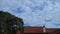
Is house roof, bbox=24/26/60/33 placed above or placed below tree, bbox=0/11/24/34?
below

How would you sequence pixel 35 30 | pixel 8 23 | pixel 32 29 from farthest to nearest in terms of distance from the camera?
1. pixel 32 29
2. pixel 35 30
3. pixel 8 23

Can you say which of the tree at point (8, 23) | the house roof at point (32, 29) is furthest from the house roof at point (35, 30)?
the tree at point (8, 23)

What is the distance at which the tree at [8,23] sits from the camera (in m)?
35.5

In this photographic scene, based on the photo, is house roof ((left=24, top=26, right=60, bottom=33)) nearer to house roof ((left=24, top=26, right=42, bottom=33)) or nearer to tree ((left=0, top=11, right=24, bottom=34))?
house roof ((left=24, top=26, right=42, bottom=33))

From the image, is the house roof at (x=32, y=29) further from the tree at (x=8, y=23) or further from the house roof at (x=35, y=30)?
the tree at (x=8, y=23)

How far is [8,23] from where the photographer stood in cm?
3609

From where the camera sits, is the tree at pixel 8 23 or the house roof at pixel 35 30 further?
the house roof at pixel 35 30

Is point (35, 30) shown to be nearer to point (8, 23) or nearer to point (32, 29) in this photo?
point (32, 29)

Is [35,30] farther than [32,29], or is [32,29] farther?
[32,29]

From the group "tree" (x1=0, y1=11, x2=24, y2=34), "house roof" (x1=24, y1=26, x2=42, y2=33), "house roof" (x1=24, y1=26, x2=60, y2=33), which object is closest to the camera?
"tree" (x1=0, y1=11, x2=24, y2=34)

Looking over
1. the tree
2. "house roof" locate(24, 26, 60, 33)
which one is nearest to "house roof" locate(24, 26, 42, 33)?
"house roof" locate(24, 26, 60, 33)

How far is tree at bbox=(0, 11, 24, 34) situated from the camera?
35.5 meters

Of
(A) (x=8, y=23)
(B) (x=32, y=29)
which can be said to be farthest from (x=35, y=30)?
(A) (x=8, y=23)

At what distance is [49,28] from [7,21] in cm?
1890
